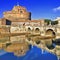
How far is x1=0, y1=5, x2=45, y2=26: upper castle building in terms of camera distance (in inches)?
2240

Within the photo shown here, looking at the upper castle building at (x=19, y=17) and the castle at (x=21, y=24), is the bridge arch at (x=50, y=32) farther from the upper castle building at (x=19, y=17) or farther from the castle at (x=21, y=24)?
the upper castle building at (x=19, y=17)

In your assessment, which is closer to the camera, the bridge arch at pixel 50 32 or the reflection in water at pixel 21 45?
the reflection in water at pixel 21 45

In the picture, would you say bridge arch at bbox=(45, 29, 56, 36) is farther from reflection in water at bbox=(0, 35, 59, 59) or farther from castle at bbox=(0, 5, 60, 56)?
reflection in water at bbox=(0, 35, 59, 59)

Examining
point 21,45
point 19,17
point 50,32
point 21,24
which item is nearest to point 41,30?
point 50,32

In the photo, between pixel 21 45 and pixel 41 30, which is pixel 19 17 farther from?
pixel 21 45

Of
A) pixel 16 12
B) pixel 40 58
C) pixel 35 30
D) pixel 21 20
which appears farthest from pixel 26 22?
pixel 40 58

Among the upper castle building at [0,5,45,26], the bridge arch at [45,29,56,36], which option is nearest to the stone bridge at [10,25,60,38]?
the bridge arch at [45,29,56,36]

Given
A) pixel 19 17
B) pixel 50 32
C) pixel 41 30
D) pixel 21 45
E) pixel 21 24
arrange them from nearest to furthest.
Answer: pixel 21 45, pixel 50 32, pixel 41 30, pixel 21 24, pixel 19 17

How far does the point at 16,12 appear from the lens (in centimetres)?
6378

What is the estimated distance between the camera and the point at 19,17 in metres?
62.3

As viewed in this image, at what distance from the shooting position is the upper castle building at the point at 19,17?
56891 millimetres

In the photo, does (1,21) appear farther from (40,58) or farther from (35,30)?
(40,58)

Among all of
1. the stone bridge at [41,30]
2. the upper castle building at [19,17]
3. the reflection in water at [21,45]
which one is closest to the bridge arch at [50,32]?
the stone bridge at [41,30]

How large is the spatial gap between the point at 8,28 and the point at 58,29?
2131 centimetres
